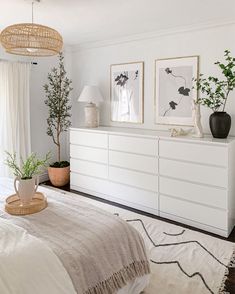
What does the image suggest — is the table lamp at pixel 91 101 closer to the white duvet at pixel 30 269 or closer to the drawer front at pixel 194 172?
Result: the drawer front at pixel 194 172

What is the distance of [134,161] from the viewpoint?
136 inches

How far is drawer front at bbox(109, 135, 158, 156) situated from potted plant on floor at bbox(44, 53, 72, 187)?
119 cm

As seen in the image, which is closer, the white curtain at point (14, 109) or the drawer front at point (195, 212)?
the drawer front at point (195, 212)

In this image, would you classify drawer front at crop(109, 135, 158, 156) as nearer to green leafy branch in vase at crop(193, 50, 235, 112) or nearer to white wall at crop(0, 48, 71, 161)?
green leafy branch in vase at crop(193, 50, 235, 112)

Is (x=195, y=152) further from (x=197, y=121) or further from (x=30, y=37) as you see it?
(x=30, y=37)

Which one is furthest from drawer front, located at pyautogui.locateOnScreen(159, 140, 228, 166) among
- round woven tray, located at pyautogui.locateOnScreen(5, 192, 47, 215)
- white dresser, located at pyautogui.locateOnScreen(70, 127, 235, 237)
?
round woven tray, located at pyautogui.locateOnScreen(5, 192, 47, 215)

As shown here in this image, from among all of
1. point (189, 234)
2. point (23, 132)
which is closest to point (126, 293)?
point (189, 234)

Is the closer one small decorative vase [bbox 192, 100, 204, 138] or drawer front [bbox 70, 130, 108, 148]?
small decorative vase [bbox 192, 100, 204, 138]

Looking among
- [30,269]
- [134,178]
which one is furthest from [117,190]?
[30,269]

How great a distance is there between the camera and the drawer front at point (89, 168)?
383 centimetres

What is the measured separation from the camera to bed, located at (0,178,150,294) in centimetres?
133

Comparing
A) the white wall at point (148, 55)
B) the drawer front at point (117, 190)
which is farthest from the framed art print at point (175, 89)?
the drawer front at point (117, 190)

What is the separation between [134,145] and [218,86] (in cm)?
120

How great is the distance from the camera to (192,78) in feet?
11.0
